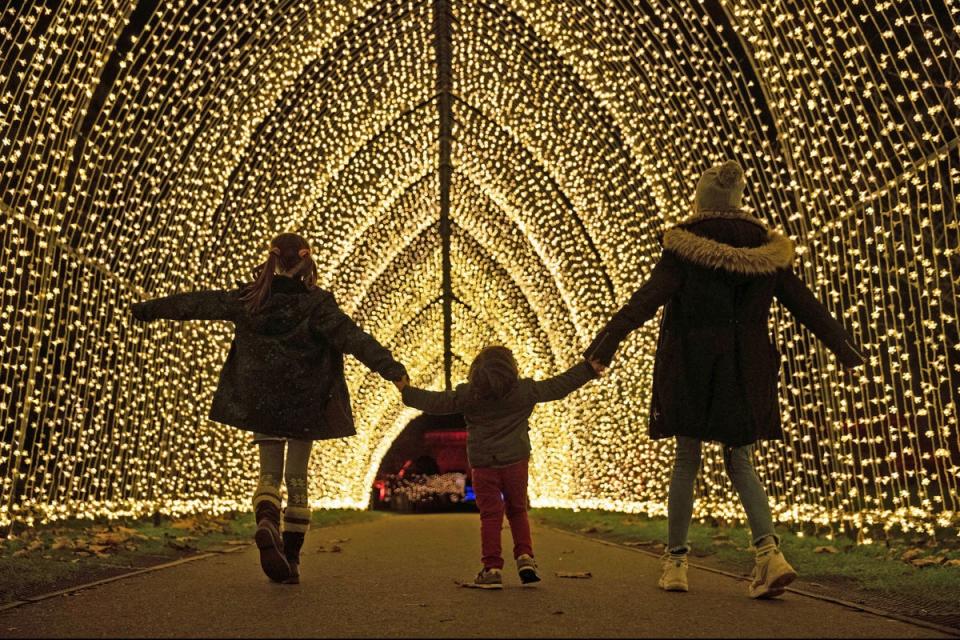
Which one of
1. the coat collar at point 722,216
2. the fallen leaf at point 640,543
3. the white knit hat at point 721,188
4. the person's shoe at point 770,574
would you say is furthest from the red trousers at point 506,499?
the fallen leaf at point 640,543

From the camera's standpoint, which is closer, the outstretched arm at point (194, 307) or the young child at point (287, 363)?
the young child at point (287, 363)

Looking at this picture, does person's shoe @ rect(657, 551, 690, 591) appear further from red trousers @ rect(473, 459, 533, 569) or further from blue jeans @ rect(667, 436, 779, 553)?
red trousers @ rect(473, 459, 533, 569)

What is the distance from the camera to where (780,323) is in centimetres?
905

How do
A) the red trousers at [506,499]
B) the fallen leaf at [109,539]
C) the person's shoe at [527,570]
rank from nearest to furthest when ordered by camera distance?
1. the person's shoe at [527,570]
2. the red trousers at [506,499]
3. the fallen leaf at [109,539]

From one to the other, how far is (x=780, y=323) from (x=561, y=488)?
1460cm

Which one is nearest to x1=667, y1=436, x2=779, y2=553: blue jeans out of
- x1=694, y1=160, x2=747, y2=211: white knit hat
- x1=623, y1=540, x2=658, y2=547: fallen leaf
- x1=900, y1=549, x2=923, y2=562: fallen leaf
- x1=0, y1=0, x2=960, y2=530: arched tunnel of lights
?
x1=694, y1=160, x2=747, y2=211: white knit hat

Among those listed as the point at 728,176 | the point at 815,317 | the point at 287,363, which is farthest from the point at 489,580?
the point at 728,176

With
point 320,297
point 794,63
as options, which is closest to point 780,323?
point 794,63

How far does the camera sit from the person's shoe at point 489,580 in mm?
4945

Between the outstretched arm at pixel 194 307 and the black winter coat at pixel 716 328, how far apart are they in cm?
185

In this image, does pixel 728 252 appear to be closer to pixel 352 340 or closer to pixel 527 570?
pixel 527 570

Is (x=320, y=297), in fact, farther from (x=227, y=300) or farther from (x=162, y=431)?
(x=162, y=431)

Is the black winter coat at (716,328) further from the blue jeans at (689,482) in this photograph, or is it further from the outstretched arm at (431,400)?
the outstretched arm at (431,400)

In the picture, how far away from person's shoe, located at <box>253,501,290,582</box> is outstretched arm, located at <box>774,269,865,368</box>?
2.52 m
